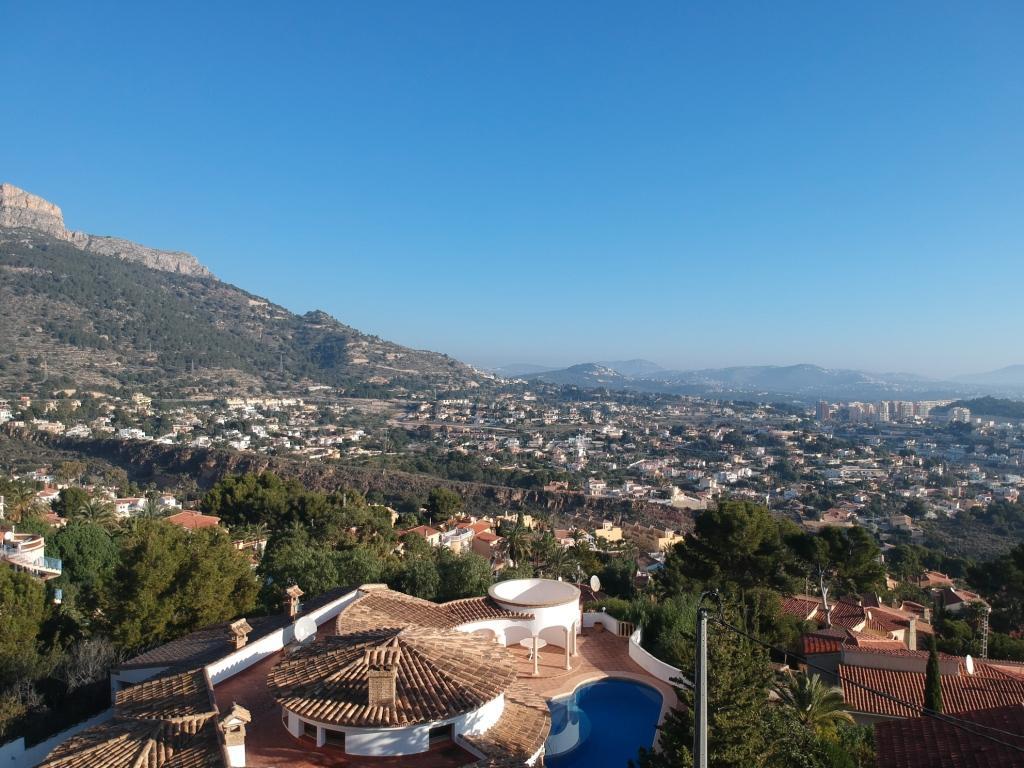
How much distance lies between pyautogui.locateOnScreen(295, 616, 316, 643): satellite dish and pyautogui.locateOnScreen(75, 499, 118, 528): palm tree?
22.0 meters

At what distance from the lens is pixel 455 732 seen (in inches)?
292

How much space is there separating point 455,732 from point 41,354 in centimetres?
9478

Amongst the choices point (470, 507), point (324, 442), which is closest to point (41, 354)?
point (324, 442)

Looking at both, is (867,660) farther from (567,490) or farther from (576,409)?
(576,409)

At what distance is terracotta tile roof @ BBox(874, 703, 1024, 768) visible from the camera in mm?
7062

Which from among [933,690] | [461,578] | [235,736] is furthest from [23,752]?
[933,690]

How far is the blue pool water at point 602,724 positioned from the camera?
29.7 feet

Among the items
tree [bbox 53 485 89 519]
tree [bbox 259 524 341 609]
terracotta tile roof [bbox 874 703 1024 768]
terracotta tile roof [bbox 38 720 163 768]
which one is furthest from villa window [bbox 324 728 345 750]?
tree [bbox 53 485 89 519]

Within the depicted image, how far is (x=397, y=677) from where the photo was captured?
25.0ft

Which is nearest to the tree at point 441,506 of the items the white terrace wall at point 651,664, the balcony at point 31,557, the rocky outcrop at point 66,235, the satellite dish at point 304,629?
the balcony at point 31,557

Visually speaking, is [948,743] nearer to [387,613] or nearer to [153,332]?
[387,613]

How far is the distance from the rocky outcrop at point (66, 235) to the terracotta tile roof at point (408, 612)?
143453mm

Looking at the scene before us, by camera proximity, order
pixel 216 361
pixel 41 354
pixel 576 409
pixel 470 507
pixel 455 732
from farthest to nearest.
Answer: pixel 576 409, pixel 216 361, pixel 41 354, pixel 470 507, pixel 455 732

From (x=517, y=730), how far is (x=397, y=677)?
148 centimetres
